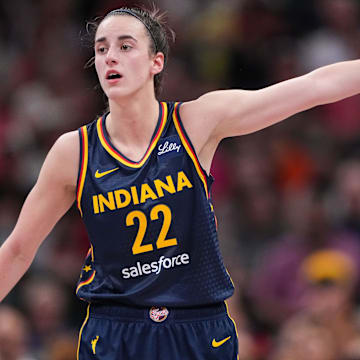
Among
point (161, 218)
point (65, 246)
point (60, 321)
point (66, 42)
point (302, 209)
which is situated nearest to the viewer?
point (161, 218)

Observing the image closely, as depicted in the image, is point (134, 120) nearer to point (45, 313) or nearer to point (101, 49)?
point (101, 49)

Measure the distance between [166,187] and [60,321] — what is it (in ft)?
13.9

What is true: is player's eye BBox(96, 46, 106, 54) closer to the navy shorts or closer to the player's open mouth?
the player's open mouth

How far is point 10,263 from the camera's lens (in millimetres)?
4871

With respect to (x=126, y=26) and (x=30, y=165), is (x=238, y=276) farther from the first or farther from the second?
(x=126, y=26)

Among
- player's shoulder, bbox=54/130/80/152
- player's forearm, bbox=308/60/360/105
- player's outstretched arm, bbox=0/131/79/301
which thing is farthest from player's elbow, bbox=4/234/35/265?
player's forearm, bbox=308/60/360/105

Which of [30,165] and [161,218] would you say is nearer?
[161,218]

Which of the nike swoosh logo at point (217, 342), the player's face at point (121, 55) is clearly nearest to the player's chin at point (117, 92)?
the player's face at point (121, 55)

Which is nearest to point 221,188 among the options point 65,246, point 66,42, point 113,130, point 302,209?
point 302,209

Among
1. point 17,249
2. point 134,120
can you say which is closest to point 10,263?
point 17,249

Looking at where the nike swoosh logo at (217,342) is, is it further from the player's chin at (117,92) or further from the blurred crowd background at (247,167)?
the blurred crowd background at (247,167)

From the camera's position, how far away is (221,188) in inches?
384

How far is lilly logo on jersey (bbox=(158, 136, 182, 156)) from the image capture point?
15.2 feet

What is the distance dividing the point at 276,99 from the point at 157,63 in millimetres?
640
